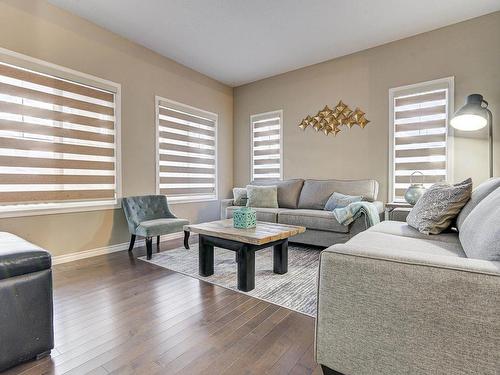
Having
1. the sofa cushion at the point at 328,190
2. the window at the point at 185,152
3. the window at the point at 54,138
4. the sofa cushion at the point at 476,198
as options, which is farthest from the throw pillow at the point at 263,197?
the sofa cushion at the point at 476,198

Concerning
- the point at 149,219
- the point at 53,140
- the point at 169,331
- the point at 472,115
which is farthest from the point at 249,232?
the point at 472,115

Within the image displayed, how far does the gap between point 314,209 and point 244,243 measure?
2.12m

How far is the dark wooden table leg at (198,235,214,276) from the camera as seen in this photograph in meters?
2.60

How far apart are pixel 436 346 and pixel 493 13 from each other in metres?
4.01

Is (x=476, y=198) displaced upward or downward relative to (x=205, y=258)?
upward

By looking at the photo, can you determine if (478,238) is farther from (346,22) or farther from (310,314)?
(346,22)

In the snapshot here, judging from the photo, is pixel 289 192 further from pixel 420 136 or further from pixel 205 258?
pixel 205 258

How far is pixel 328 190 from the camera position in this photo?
4.11m

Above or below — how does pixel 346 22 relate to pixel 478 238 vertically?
above

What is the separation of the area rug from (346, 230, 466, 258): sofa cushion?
25.0 inches

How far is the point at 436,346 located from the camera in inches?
37.3

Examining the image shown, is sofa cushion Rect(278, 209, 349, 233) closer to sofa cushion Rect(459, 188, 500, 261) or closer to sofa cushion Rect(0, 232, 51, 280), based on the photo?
sofa cushion Rect(459, 188, 500, 261)

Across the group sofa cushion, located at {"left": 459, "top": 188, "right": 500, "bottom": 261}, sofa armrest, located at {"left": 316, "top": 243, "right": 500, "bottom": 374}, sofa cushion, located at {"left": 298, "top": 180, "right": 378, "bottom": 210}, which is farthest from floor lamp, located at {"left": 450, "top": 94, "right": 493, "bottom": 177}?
sofa armrest, located at {"left": 316, "top": 243, "right": 500, "bottom": 374}

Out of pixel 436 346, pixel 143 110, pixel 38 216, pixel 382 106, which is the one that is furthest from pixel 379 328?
pixel 143 110
